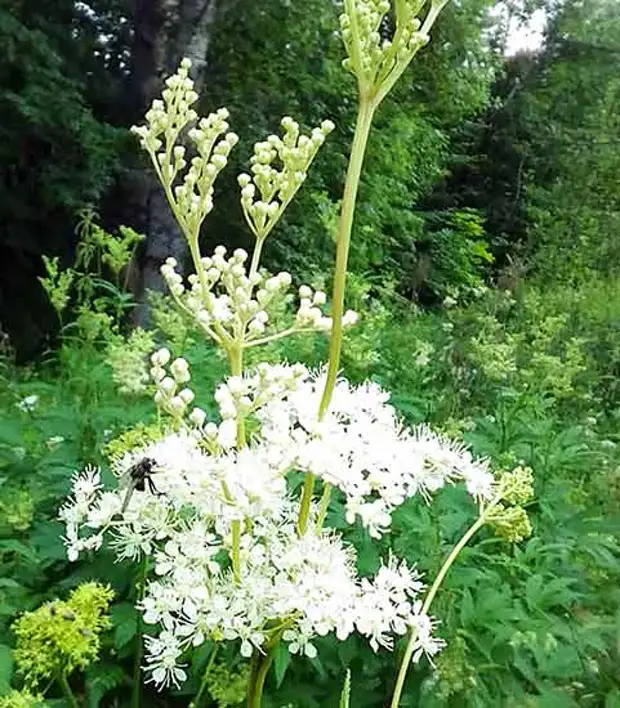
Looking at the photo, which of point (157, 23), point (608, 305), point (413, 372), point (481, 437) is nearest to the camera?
point (481, 437)

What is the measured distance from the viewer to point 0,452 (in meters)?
3.06

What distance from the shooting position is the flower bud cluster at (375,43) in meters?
1.32

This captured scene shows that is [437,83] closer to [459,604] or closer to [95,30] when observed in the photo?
[95,30]

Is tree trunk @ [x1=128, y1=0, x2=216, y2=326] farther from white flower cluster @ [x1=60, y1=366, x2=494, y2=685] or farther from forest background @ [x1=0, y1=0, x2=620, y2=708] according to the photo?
white flower cluster @ [x1=60, y1=366, x2=494, y2=685]

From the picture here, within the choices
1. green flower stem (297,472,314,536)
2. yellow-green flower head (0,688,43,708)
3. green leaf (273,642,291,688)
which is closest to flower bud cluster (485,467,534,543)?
green flower stem (297,472,314,536)

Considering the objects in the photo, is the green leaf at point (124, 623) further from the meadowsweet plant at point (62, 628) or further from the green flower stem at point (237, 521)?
the green flower stem at point (237, 521)

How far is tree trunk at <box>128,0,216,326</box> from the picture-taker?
7570 mm

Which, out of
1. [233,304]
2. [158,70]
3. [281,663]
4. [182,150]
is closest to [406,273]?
[158,70]

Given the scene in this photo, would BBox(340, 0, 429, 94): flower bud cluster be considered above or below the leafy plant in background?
above

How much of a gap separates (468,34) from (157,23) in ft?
24.6

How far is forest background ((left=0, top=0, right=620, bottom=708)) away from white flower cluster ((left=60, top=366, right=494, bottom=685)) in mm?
697

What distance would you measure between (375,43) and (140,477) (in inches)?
23.0

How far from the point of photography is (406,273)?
1345 centimetres

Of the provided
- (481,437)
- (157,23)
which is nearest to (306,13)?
(157,23)
